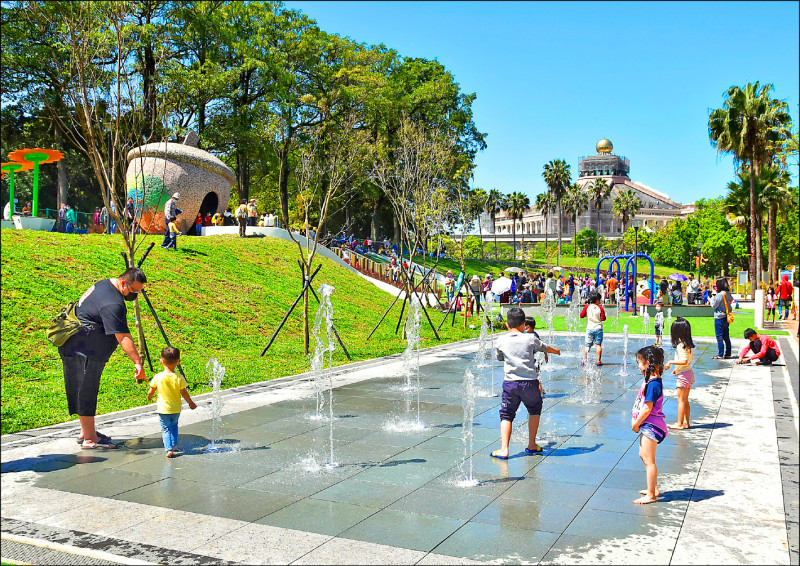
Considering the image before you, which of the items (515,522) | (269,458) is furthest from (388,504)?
(269,458)

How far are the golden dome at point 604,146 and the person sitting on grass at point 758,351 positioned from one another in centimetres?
13930

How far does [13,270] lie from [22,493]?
33.8 feet

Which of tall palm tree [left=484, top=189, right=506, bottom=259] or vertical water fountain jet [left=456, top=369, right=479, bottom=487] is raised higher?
tall palm tree [left=484, top=189, right=506, bottom=259]

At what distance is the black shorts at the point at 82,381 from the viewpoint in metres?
6.66

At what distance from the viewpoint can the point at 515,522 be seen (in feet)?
15.8

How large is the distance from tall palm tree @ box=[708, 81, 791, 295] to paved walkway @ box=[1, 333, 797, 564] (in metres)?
31.9

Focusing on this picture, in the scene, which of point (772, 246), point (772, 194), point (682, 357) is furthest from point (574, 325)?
point (772, 194)

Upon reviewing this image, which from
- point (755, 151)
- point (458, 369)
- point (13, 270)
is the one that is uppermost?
point (755, 151)

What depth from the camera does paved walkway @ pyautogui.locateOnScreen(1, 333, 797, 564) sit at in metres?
4.38

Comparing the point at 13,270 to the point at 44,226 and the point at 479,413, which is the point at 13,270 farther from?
the point at 479,413

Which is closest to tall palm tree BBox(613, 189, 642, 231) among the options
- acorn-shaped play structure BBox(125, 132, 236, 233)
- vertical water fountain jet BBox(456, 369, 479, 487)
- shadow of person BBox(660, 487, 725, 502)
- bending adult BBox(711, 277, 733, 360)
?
acorn-shaped play structure BBox(125, 132, 236, 233)

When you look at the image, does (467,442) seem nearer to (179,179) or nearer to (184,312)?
(184,312)

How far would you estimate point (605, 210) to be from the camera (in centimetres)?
12838

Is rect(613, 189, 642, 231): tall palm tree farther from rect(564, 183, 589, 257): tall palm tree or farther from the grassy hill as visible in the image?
the grassy hill
